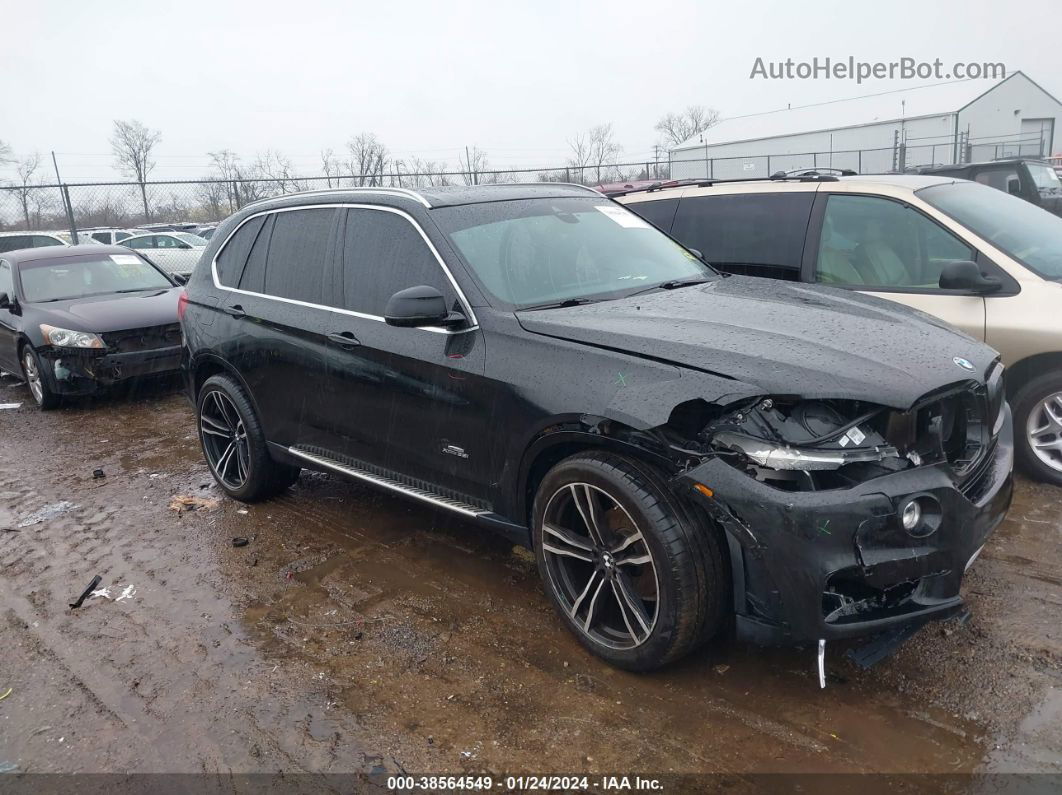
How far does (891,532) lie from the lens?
2.65m

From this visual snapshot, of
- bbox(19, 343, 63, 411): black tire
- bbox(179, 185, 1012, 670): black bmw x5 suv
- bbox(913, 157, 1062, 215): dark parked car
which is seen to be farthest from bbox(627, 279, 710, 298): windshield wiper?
bbox(913, 157, 1062, 215): dark parked car

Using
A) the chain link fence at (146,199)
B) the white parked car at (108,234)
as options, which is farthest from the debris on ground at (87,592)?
the white parked car at (108,234)

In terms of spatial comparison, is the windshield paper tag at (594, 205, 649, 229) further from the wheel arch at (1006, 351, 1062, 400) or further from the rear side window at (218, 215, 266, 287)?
the wheel arch at (1006, 351, 1062, 400)

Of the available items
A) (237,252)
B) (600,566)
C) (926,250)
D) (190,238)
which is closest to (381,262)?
(237,252)

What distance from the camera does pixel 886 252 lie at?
5.27 meters

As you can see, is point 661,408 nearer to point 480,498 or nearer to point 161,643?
point 480,498

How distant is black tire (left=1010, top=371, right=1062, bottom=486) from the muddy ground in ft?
0.32

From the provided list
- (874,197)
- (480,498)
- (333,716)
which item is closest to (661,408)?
(480,498)

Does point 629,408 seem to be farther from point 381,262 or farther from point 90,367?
point 90,367

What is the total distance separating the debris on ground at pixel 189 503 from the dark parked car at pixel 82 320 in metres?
3.26

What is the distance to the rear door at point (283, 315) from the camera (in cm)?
450

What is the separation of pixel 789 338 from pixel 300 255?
2.86 metres

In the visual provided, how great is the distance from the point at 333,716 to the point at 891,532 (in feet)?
6.95

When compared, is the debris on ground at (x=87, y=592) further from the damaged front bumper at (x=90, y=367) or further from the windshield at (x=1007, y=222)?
the windshield at (x=1007, y=222)
